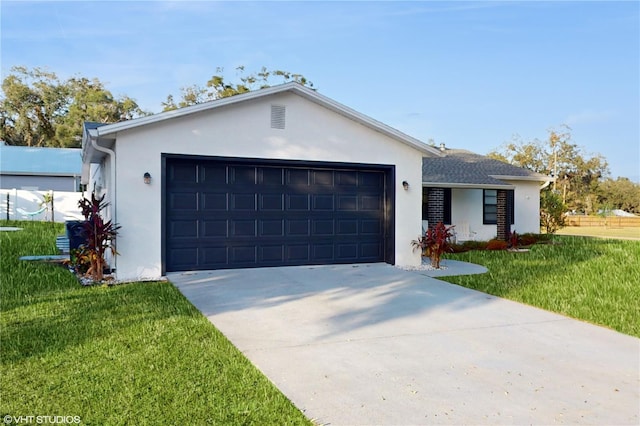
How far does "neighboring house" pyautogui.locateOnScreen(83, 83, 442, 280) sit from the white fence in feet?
50.2

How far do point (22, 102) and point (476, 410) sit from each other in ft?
154

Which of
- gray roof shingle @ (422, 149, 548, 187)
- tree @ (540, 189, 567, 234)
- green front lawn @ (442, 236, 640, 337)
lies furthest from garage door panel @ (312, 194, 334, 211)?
tree @ (540, 189, 567, 234)

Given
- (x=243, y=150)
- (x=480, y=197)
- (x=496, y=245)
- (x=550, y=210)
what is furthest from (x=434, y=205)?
(x=243, y=150)

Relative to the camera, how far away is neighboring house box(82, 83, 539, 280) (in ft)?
30.6

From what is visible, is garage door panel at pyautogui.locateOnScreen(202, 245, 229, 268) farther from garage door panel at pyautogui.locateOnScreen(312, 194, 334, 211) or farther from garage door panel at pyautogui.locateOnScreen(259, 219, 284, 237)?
garage door panel at pyautogui.locateOnScreen(312, 194, 334, 211)

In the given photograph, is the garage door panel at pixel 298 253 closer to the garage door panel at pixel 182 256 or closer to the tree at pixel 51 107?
the garage door panel at pixel 182 256

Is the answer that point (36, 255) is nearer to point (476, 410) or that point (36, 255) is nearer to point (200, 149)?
point (200, 149)

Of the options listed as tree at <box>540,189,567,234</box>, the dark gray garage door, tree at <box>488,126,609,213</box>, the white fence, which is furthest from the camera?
tree at <box>488,126,609,213</box>

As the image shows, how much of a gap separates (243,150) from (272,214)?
1.54 meters

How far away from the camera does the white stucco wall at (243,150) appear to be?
925 cm

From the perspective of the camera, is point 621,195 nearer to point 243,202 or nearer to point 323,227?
point 323,227

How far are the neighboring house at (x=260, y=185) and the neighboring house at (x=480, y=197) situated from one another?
552 centimetres

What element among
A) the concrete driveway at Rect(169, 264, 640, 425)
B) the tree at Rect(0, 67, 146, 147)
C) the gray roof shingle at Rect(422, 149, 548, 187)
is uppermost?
the tree at Rect(0, 67, 146, 147)

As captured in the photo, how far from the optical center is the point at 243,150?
10.1m
